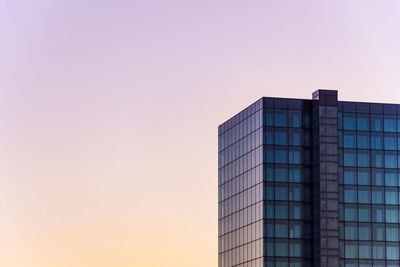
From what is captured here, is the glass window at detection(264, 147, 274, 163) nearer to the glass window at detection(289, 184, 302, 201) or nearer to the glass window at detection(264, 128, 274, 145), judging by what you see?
the glass window at detection(264, 128, 274, 145)

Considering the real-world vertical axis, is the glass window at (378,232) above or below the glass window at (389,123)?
below

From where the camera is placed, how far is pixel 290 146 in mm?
185250

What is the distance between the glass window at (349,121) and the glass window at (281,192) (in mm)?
13039

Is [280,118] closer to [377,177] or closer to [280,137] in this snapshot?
[280,137]

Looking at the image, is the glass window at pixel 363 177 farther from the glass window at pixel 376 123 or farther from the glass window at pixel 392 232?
the glass window at pixel 392 232

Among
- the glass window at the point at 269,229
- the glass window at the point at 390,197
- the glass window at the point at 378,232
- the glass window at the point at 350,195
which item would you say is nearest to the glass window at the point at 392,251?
the glass window at the point at 378,232

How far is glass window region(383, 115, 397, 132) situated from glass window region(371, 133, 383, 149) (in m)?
1.36

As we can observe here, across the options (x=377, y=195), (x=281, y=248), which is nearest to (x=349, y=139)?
(x=377, y=195)

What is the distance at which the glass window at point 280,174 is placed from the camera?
184 meters

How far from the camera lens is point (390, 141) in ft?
617

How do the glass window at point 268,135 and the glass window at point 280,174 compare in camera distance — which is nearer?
the glass window at point 280,174

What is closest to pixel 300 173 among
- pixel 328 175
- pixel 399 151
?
pixel 328 175

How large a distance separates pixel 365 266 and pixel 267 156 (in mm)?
21237

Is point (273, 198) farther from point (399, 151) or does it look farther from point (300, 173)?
point (399, 151)
